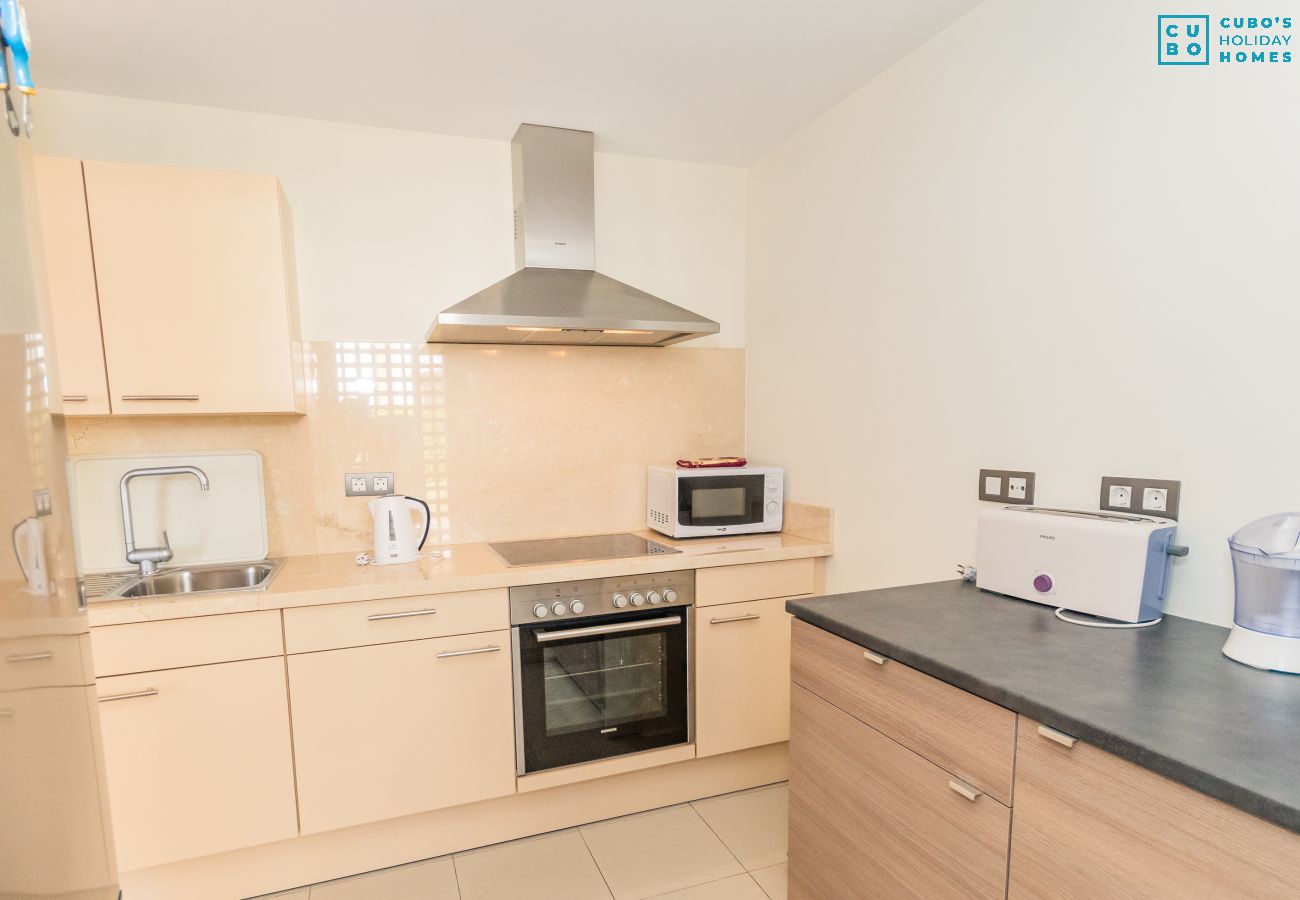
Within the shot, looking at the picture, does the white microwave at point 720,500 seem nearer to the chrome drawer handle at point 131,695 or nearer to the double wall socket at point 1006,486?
the double wall socket at point 1006,486

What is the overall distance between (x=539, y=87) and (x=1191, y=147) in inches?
69.9

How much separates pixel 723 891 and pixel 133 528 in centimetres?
225

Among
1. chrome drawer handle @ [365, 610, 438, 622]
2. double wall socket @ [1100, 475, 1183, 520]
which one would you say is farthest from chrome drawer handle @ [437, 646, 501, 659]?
double wall socket @ [1100, 475, 1183, 520]

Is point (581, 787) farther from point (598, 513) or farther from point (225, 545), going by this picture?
point (225, 545)

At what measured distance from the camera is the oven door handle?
6.65ft

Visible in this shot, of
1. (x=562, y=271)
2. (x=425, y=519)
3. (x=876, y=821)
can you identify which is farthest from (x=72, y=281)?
(x=876, y=821)

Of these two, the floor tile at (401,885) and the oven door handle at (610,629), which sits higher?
the oven door handle at (610,629)

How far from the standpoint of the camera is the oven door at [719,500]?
2463 mm

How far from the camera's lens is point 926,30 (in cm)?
180

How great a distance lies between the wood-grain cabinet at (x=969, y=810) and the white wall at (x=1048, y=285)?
63 centimetres

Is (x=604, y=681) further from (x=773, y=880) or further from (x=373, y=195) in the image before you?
(x=373, y=195)

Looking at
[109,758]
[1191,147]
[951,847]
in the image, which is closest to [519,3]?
[1191,147]

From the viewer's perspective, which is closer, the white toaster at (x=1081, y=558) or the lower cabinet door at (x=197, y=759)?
the white toaster at (x=1081, y=558)

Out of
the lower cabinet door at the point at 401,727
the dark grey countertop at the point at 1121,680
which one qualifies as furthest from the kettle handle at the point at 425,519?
the dark grey countertop at the point at 1121,680
